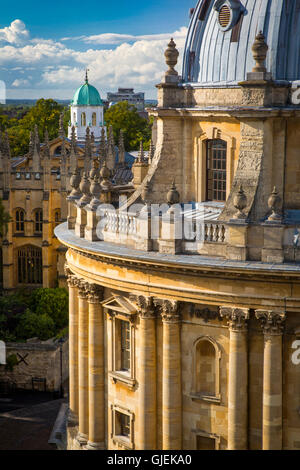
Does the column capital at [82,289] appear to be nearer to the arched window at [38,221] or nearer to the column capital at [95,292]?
the column capital at [95,292]

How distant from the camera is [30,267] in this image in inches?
2852

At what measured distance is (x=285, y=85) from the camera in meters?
30.2

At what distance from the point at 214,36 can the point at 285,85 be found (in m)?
4.00

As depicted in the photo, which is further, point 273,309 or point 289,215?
point 289,215

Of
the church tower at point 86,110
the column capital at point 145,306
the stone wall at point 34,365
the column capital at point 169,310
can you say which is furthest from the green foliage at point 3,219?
the church tower at point 86,110

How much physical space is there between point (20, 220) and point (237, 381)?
45974mm

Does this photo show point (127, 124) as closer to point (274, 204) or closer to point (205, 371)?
point (205, 371)

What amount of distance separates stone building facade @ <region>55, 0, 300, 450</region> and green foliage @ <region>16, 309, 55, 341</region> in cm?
2028

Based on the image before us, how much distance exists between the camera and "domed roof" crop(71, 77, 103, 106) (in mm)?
118025

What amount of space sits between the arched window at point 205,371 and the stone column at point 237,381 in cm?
89

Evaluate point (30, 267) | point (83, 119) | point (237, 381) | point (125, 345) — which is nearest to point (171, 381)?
point (237, 381)
